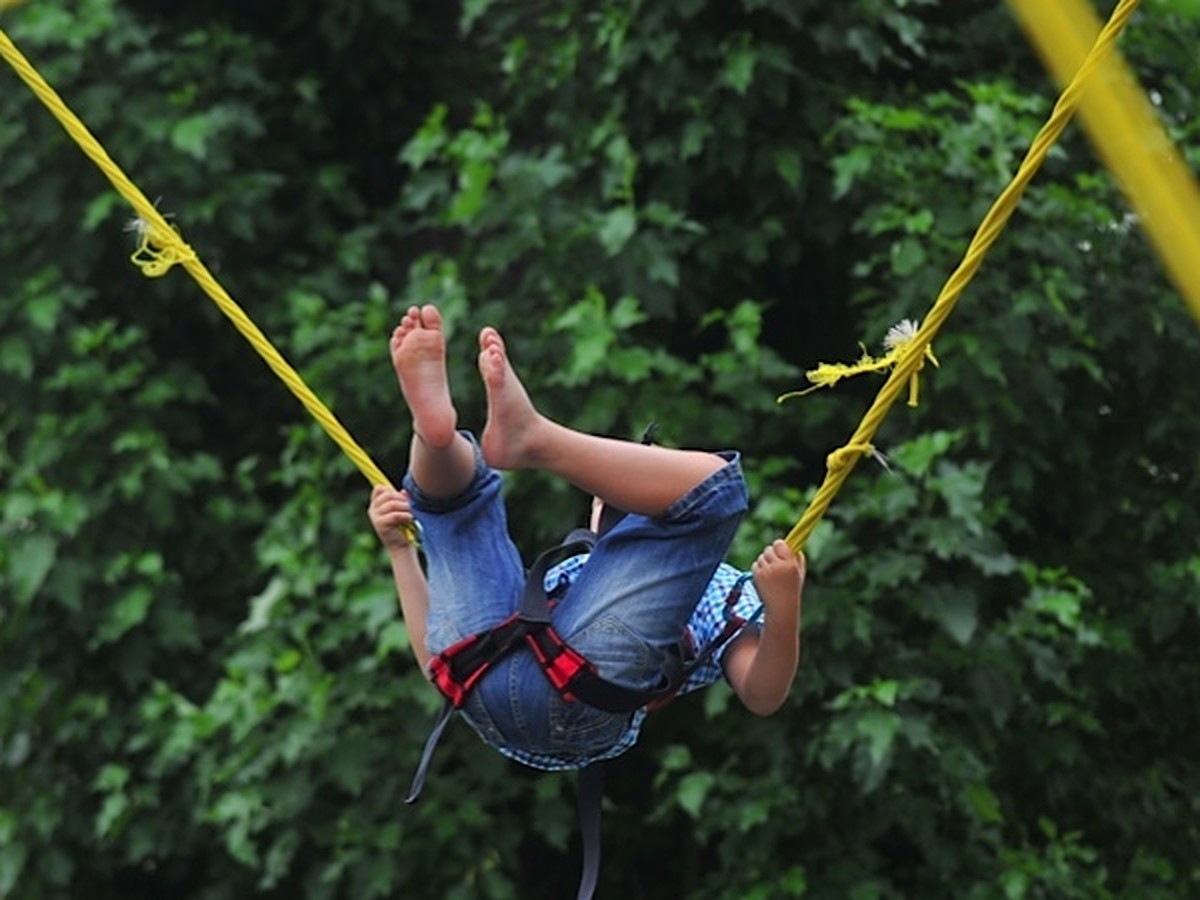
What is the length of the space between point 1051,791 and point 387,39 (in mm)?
2233

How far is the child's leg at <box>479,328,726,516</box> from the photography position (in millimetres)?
2611

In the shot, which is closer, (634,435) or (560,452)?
(560,452)

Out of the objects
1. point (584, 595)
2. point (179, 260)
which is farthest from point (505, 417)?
point (179, 260)

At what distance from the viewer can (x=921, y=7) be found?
16.5 ft

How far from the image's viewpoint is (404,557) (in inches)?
115

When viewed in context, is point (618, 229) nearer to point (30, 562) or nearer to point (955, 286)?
point (30, 562)

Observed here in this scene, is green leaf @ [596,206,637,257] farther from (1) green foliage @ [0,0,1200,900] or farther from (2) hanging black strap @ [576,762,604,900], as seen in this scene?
(2) hanging black strap @ [576,762,604,900]

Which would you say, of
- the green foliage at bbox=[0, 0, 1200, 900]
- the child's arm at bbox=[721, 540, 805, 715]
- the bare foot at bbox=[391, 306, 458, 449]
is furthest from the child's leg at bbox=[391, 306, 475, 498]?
the green foliage at bbox=[0, 0, 1200, 900]

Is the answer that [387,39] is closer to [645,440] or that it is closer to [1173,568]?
[1173,568]

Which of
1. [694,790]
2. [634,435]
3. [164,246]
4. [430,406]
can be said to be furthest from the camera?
[634,435]

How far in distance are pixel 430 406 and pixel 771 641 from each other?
1.56 feet

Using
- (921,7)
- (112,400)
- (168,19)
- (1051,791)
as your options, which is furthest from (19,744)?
(921,7)

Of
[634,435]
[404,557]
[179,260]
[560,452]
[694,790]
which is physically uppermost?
[179,260]

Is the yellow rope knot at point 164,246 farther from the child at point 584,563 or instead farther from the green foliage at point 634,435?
the green foliage at point 634,435
